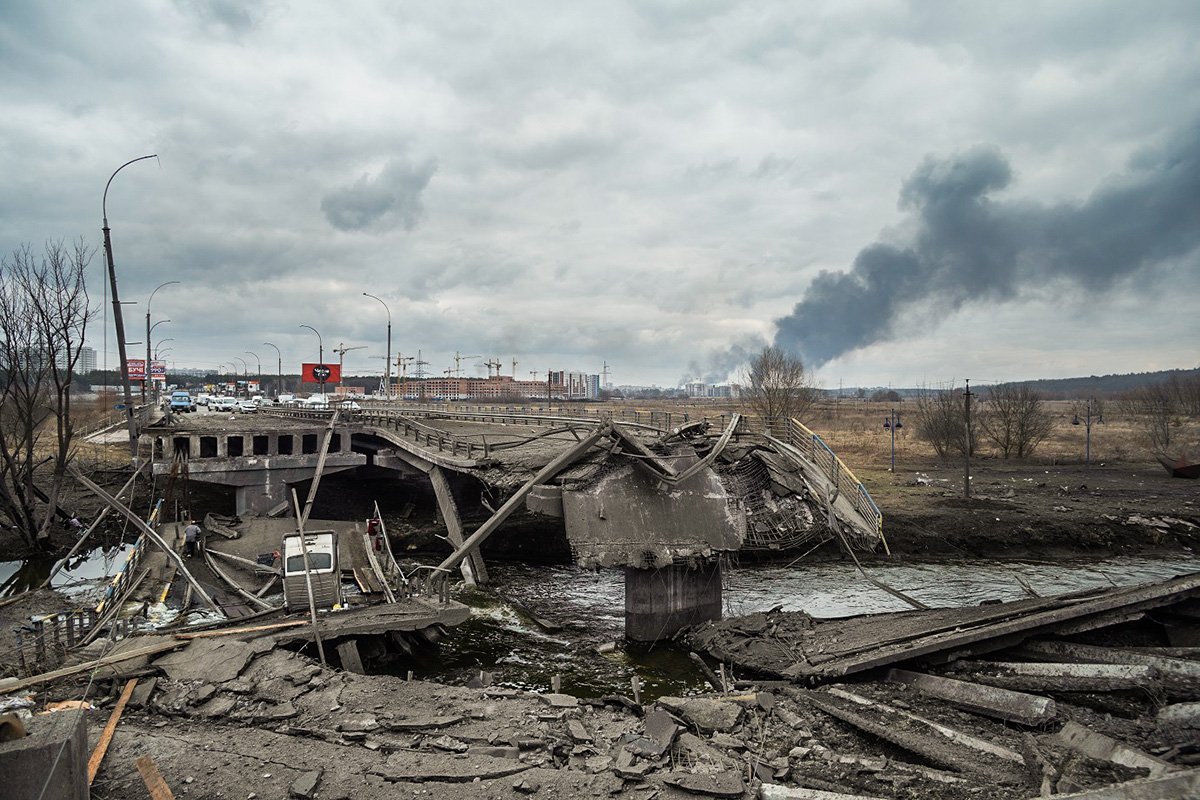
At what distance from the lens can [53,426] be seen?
67250 mm

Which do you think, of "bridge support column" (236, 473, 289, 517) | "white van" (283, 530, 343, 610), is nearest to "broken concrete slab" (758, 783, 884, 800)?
"white van" (283, 530, 343, 610)

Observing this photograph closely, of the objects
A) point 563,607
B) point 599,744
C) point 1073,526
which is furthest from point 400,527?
point 1073,526

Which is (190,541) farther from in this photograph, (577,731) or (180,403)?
(180,403)

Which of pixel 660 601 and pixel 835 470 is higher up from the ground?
pixel 835 470

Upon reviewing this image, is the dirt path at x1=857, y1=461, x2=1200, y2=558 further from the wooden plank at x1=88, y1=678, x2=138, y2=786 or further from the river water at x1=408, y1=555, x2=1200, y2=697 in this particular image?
the wooden plank at x1=88, y1=678, x2=138, y2=786

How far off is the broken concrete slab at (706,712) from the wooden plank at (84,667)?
31.0 ft

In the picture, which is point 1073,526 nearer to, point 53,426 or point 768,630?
point 768,630

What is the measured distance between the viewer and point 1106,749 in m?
8.55

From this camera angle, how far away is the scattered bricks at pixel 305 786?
851cm

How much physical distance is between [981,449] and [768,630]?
48.8 m

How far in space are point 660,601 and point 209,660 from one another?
37.9 ft

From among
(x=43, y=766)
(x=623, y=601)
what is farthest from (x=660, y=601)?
(x=43, y=766)

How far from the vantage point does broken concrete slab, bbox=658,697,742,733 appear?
11375mm

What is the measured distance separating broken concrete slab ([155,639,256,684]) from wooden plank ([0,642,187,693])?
21 cm
